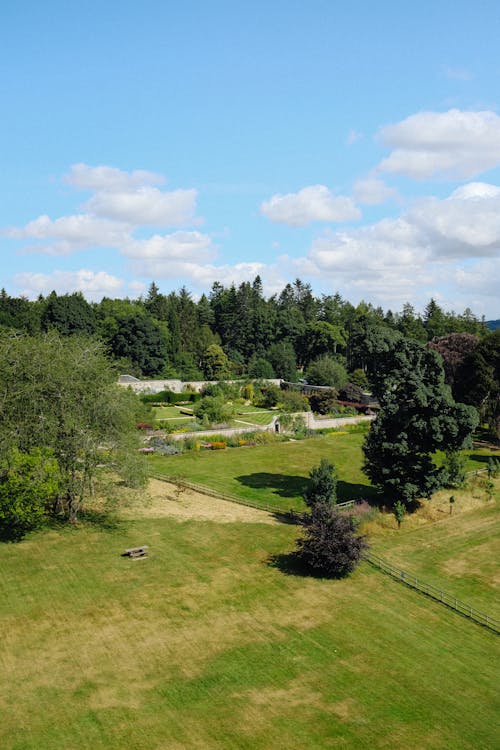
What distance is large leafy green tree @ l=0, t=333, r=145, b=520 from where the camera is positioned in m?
33.8

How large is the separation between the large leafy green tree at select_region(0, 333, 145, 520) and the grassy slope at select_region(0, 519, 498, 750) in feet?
16.5

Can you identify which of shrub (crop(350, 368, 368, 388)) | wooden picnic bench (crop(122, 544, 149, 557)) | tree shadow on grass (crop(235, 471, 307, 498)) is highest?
shrub (crop(350, 368, 368, 388))

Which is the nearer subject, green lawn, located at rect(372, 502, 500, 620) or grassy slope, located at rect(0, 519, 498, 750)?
grassy slope, located at rect(0, 519, 498, 750)

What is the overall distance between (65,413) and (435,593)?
23424mm

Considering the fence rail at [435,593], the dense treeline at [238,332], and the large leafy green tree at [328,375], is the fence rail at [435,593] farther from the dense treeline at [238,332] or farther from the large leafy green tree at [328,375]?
the large leafy green tree at [328,375]

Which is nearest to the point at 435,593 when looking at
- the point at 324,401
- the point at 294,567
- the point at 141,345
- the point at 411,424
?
the point at 294,567

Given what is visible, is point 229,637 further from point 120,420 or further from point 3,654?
point 120,420

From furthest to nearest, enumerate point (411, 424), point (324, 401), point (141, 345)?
point (141, 345), point (324, 401), point (411, 424)

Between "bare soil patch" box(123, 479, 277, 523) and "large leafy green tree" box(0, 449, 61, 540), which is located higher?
"large leafy green tree" box(0, 449, 61, 540)

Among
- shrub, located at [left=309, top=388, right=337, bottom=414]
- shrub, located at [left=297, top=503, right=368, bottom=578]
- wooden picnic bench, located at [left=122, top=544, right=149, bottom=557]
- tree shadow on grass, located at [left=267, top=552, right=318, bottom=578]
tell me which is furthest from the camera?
shrub, located at [left=309, top=388, right=337, bottom=414]

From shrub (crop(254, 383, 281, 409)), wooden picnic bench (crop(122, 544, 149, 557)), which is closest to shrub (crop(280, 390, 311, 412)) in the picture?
shrub (crop(254, 383, 281, 409))

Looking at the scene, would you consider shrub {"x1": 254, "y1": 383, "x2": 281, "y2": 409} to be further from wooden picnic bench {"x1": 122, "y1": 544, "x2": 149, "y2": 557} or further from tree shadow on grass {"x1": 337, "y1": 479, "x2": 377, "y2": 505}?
wooden picnic bench {"x1": 122, "y1": 544, "x2": 149, "y2": 557}

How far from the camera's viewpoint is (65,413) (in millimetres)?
34406

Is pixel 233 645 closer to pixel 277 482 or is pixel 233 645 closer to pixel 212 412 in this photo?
pixel 277 482
